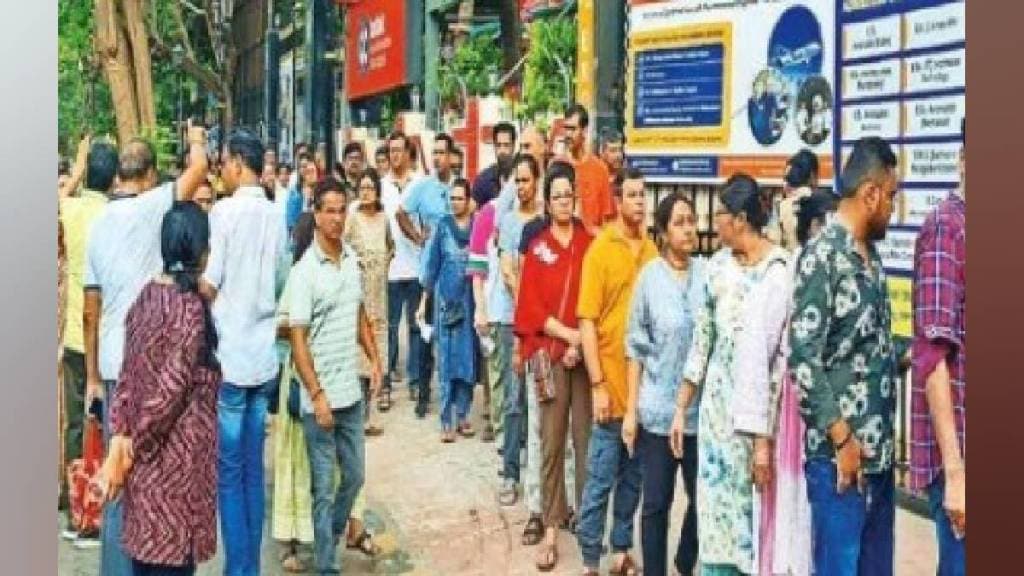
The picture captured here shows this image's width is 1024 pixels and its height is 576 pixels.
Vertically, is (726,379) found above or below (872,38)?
below

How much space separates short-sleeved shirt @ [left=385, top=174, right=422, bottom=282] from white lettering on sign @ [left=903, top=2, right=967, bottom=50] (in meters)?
1.39

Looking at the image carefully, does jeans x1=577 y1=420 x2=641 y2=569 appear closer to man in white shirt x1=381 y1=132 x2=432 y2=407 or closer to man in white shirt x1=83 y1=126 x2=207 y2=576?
man in white shirt x1=381 y1=132 x2=432 y2=407

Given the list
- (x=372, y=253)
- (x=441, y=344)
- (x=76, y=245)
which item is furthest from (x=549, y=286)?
(x=76, y=245)

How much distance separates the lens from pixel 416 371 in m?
4.98

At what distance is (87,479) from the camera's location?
491cm

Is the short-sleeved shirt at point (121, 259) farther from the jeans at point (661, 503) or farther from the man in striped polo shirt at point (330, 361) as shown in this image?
the jeans at point (661, 503)

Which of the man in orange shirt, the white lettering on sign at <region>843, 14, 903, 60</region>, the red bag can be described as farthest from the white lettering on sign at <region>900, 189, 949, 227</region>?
the red bag

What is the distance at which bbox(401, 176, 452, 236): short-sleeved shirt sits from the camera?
5.02 meters

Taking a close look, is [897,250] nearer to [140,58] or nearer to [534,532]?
[534,532]

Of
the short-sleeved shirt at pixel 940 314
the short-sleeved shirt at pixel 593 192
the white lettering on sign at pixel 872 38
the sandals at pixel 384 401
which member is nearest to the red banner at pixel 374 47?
the short-sleeved shirt at pixel 593 192

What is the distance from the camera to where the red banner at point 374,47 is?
5.03 metres

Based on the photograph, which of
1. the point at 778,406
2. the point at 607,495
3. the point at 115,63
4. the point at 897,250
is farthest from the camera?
the point at 115,63

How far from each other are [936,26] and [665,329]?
3.20ft
